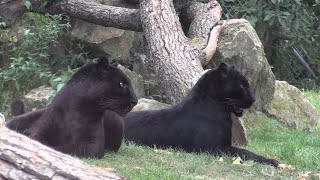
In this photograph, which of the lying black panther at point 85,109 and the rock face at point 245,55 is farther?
the rock face at point 245,55

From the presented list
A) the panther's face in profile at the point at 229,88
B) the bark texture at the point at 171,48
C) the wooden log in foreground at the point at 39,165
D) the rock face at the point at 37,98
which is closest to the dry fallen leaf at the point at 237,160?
the panther's face in profile at the point at 229,88

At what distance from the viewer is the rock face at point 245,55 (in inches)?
392

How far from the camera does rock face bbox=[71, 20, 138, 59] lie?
10867mm

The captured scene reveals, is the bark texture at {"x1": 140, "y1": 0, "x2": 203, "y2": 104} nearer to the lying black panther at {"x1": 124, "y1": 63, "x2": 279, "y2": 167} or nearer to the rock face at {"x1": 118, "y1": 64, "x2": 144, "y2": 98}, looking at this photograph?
the rock face at {"x1": 118, "y1": 64, "x2": 144, "y2": 98}

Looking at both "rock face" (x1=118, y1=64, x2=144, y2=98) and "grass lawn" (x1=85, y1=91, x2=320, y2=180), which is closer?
"grass lawn" (x1=85, y1=91, x2=320, y2=180)

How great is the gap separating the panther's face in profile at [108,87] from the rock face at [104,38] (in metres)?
4.60

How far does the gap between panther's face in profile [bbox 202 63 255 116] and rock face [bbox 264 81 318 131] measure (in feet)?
10.3

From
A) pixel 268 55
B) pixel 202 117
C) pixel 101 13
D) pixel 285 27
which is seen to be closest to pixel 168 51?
pixel 101 13

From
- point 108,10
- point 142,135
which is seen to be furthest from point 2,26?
point 142,135

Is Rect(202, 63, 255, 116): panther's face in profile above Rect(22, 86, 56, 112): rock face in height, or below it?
above

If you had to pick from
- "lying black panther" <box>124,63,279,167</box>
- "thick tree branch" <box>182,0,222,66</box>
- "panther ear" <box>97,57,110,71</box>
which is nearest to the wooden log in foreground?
"panther ear" <box>97,57,110,71</box>

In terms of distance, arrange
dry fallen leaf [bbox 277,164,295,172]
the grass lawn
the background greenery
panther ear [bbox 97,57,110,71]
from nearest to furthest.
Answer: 1. the grass lawn
2. the background greenery
3. panther ear [bbox 97,57,110,71]
4. dry fallen leaf [bbox 277,164,295,172]

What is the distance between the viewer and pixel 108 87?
6188mm

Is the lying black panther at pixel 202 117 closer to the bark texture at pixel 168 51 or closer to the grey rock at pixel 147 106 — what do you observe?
the grey rock at pixel 147 106
